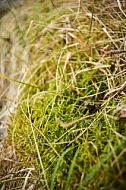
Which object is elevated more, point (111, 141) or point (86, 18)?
point (86, 18)

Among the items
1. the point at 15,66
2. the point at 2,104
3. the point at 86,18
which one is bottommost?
the point at 2,104

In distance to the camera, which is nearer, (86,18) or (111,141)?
(111,141)

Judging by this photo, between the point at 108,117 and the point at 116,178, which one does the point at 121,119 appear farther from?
the point at 116,178

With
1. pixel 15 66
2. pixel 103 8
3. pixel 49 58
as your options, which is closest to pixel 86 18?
pixel 103 8

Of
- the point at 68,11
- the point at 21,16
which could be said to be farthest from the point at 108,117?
the point at 21,16

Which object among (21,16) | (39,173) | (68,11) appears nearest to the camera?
(39,173)

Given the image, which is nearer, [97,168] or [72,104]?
[97,168]

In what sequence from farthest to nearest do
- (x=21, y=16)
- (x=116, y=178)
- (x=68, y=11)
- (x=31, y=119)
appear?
(x=21, y=16), (x=68, y=11), (x=31, y=119), (x=116, y=178)
